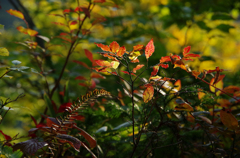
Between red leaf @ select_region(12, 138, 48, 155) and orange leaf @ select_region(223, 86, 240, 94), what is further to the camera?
orange leaf @ select_region(223, 86, 240, 94)

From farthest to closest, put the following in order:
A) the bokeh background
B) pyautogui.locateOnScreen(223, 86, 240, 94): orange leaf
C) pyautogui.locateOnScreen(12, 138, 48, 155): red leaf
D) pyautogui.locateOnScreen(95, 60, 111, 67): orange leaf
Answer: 1. the bokeh background
2. pyautogui.locateOnScreen(223, 86, 240, 94): orange leaf
3. pyautogui.locateOnScreen(95, 60, 111, 67): orange leaf
4. pyautogui.locateOnScreen(12, 138, 48, 155): red leaf

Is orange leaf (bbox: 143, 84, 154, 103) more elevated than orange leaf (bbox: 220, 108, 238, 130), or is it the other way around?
orange leaf (bbox: 143, 84, 154, 103)

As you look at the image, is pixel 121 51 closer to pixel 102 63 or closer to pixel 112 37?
pixel 102 63

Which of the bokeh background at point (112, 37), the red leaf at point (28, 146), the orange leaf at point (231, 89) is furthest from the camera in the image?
the bokeh background at point (112, 37)

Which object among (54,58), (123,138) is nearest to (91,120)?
(123,138)

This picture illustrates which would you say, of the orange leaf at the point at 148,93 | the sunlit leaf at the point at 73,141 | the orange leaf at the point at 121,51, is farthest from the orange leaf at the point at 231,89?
the sunlit leaf at the point at 73,141

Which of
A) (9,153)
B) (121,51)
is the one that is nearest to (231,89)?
(121,51)

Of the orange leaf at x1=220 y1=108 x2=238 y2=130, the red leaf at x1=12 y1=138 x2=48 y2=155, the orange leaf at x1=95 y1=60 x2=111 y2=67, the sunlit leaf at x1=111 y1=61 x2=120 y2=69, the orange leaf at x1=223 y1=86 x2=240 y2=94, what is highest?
the orange leaf at x1=95 y1=60 x2=111 y2=67

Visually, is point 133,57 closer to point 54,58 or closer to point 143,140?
point 143,140

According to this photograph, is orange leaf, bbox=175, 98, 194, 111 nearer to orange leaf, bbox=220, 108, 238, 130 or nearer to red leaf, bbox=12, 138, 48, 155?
orange leaf, bbox=220, 108, 238, 130

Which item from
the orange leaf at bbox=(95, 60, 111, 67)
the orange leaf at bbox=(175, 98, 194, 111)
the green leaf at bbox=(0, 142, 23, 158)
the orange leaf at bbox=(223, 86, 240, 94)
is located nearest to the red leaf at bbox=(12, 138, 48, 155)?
the green leaf at bbox=(0, 142, 23, 158)

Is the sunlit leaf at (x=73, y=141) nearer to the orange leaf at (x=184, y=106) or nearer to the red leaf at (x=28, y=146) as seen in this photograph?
the red leaf at (x=28, y=146)

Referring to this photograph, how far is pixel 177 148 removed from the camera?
75cm

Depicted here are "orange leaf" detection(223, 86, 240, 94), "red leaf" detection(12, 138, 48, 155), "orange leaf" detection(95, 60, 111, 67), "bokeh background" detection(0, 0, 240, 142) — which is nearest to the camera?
"red leaf" detection(12, 138, 48, 155)
